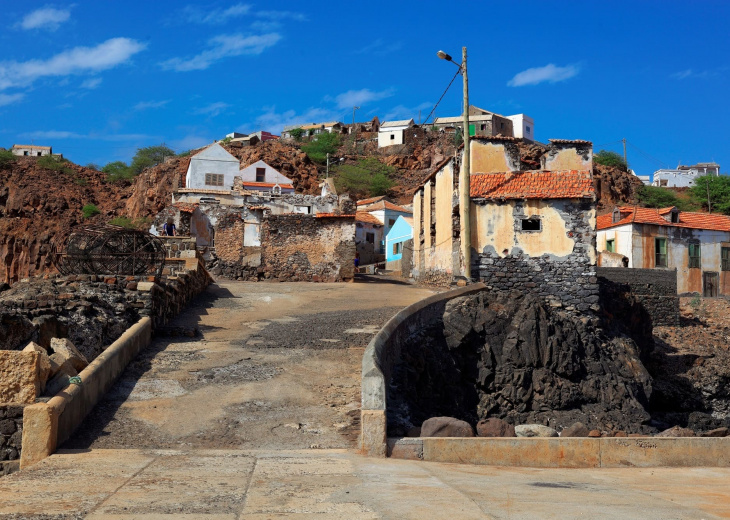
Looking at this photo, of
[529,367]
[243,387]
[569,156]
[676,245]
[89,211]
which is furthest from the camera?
[89,211]

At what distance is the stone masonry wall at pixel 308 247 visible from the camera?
23.2 meters

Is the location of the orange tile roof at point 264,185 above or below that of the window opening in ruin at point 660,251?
above

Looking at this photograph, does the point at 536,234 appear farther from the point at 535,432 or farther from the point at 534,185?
the point at 535,432

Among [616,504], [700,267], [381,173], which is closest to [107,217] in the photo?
[381,173]

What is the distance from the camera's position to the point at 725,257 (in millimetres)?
36000

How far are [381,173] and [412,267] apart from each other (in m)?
42.8

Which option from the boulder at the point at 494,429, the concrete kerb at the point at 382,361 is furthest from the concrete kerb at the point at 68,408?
the boulder at the point at 494,429

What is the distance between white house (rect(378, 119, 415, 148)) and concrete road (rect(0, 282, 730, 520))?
223 feet

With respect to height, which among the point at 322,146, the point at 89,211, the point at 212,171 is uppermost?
the point at 322,146

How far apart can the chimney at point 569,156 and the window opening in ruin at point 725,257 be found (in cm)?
1916

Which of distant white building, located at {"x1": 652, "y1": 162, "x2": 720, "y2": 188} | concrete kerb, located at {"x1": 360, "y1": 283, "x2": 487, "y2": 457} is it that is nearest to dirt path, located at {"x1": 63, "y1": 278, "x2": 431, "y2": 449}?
concrete kerb, located at {"x1": 360, "y1": 283, "x2": 487, "y2": 457}

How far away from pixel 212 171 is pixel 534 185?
109 feet

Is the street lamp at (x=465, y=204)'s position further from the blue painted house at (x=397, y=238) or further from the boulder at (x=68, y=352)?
the blue painted house at (x=397, y=238)

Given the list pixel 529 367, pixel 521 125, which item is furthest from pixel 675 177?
pixel 529 367
